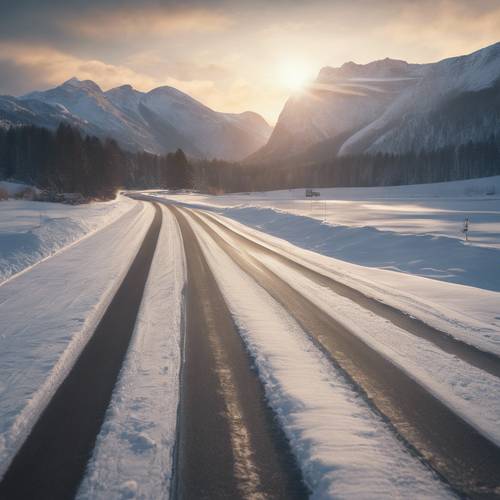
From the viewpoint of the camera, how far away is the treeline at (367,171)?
102 m

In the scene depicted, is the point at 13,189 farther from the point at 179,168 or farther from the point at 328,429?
the point at 328,429

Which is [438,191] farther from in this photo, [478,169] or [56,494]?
[56,494]

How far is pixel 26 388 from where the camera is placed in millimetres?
3818

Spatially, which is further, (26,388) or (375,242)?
(375,242)

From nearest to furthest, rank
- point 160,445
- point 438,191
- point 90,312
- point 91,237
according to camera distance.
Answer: point 160,445
point 90,312
point 91,237
point 438,191

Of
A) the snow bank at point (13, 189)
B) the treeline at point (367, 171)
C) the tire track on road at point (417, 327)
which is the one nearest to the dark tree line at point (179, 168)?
the treeline at point (367, 171)

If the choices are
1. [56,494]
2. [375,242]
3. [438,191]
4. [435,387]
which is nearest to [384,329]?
[435,387]

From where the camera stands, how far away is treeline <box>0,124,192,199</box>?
6178 cm

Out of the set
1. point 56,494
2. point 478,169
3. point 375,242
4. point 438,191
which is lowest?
point 56,494

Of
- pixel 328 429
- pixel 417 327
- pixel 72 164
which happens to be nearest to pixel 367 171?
pixel 72 164

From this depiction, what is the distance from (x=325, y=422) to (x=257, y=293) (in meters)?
4.55

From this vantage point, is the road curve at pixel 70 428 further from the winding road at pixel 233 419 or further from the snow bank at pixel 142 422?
the snow bank at pixel 142 422

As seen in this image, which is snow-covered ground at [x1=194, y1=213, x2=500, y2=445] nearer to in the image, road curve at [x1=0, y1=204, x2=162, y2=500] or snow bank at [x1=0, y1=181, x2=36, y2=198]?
road curve at [x1=0, y1=204, x2=162, y2=500]

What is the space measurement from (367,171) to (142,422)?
122 meters
